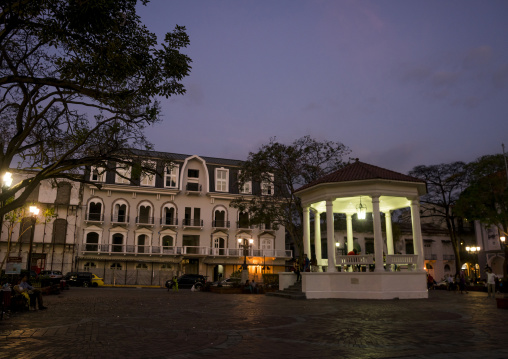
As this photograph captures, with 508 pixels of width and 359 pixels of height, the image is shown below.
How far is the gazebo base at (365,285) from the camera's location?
19766 millimetres

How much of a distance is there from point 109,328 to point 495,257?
5124 cm

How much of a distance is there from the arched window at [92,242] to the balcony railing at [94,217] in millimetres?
1651

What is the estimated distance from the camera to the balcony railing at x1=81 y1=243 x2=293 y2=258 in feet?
154

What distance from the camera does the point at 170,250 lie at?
49.2 metres

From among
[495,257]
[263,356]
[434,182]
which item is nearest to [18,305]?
[263,356]

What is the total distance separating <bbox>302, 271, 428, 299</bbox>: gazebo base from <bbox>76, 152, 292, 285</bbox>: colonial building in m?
25.5

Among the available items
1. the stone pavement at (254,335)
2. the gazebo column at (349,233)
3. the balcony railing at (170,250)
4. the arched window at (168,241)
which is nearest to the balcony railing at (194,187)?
the arched window at (168,241)

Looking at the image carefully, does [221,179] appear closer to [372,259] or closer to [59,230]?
[59,230]

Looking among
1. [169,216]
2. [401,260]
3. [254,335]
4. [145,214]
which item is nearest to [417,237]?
[401,260]

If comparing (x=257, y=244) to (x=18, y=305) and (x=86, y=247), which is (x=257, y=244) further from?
(x=18, y=305)

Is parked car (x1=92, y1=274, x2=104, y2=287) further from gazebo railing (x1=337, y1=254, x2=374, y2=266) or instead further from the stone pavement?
the stone pavement

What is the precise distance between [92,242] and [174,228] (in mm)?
9617

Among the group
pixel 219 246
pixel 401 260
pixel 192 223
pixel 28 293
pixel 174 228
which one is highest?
pixel 192 223

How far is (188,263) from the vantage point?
50469mm
